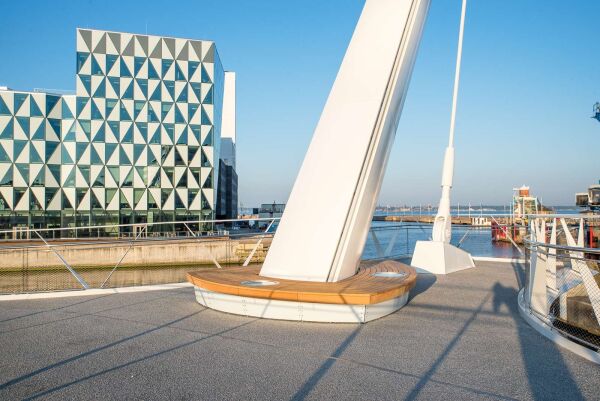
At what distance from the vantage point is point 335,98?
6.41m

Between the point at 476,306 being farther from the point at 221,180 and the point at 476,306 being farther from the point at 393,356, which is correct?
the point at 221,180

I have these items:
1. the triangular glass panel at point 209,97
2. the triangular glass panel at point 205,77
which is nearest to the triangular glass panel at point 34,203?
the triangular glass panel at point 209,97

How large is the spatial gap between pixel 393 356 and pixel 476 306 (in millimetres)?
2823

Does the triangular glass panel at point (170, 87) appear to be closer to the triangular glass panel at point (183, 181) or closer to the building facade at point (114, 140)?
the building facade at point (114, 140)

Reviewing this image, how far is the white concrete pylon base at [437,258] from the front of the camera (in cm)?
992

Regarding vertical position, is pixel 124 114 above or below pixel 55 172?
above

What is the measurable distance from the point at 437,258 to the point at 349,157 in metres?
4.93

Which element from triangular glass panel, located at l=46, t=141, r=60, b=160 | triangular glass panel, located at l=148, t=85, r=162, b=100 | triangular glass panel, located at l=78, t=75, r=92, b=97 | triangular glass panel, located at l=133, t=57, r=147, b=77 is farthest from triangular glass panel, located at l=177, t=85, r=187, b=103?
triangular glass panel, located at l=46, t=141, r=60, b=160

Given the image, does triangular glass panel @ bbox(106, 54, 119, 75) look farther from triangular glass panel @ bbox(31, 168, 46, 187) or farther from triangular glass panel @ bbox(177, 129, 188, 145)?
triangular glass panel @ bbox(31, 168, 46, 187)

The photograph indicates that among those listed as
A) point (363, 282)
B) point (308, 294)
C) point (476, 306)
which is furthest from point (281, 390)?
point (476, 306)

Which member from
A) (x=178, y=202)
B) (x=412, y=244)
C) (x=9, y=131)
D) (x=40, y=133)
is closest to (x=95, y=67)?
(x=40, y=133)

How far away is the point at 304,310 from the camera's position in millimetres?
5336

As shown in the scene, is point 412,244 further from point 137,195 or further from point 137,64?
point 137,64

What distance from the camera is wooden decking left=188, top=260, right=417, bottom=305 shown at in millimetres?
5117
